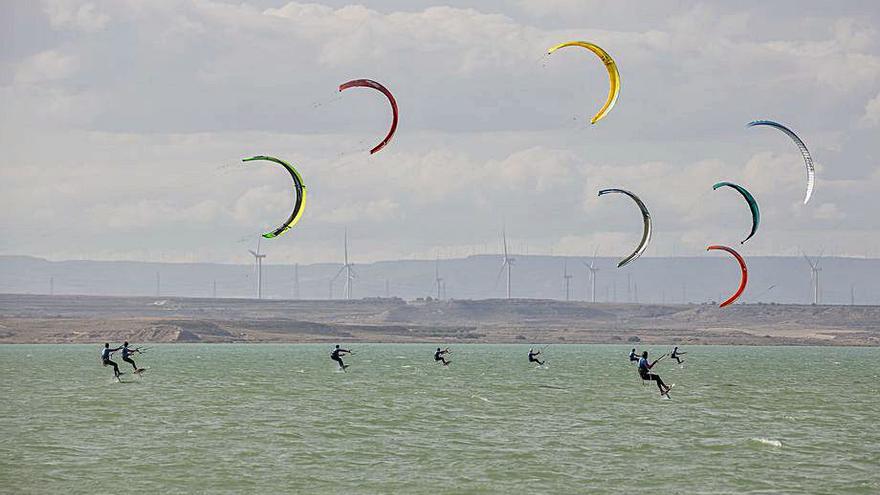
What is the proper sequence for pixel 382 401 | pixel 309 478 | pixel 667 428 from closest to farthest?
pixel 309 478
pixel 667 428
pixel 382 401

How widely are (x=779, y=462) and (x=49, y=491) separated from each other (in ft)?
62.4

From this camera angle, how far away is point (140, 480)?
32219 mm

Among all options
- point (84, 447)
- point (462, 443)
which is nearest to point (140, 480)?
point (84, 447)

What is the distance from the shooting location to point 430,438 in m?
40.5

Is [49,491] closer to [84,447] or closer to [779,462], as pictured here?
[84,447]

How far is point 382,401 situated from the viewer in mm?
54094

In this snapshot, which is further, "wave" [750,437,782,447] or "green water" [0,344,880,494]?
"wave" [750,437,782,447]

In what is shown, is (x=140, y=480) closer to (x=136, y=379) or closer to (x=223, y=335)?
(x=136, y=379)

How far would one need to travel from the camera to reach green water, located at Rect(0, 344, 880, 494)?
107 ft

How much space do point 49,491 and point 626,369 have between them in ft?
216

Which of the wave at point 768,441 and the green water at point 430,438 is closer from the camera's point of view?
the green water at point 430,438

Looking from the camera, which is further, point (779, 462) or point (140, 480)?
point (779, 462)

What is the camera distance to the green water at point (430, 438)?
32625 mm

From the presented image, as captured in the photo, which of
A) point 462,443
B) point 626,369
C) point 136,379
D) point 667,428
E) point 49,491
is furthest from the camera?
point 626,369
